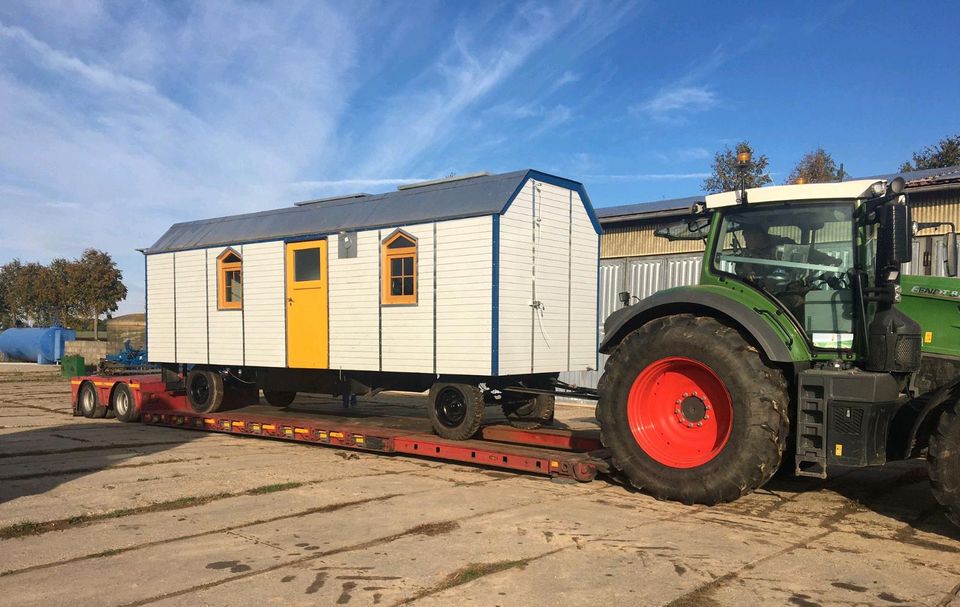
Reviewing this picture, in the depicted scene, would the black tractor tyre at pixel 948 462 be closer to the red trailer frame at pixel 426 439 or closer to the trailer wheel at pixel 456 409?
the red trailer frame at pixel 426 439

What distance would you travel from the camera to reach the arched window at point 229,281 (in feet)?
41.4

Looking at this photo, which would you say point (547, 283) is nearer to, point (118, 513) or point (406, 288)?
point (406, 288)

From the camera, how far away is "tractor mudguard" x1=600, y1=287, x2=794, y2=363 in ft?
21.1

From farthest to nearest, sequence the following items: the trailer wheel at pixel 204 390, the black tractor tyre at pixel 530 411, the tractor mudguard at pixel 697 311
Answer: the trailer wheel at pixel 204 390, the black tractor tyre at pixel 530 411, the tractor mudguard at pixel 697 311

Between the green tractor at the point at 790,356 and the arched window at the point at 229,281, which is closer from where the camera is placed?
the green tractor at the point at 790,356

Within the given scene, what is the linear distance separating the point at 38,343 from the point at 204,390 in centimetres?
2697

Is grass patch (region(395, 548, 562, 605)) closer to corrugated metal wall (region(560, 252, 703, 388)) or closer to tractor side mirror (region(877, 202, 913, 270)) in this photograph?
tractor side mirror (region(877, 202, 913, 270))

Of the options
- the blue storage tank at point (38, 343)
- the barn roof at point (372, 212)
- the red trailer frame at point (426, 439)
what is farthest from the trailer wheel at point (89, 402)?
the blue storage tank at point (38, 343)

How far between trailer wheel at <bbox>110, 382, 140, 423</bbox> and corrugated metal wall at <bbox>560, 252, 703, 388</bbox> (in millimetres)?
9291

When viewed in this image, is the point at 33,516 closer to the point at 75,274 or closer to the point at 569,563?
the point at 569,563

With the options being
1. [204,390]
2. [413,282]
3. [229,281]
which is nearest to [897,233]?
[413,282]

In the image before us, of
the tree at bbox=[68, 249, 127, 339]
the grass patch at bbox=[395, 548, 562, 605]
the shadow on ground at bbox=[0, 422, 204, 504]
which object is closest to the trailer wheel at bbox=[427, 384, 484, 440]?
the shadow on ground at bbox=[0, 422, 204, 504]

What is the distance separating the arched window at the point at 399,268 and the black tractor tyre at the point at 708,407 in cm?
375

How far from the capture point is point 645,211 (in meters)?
21.0
